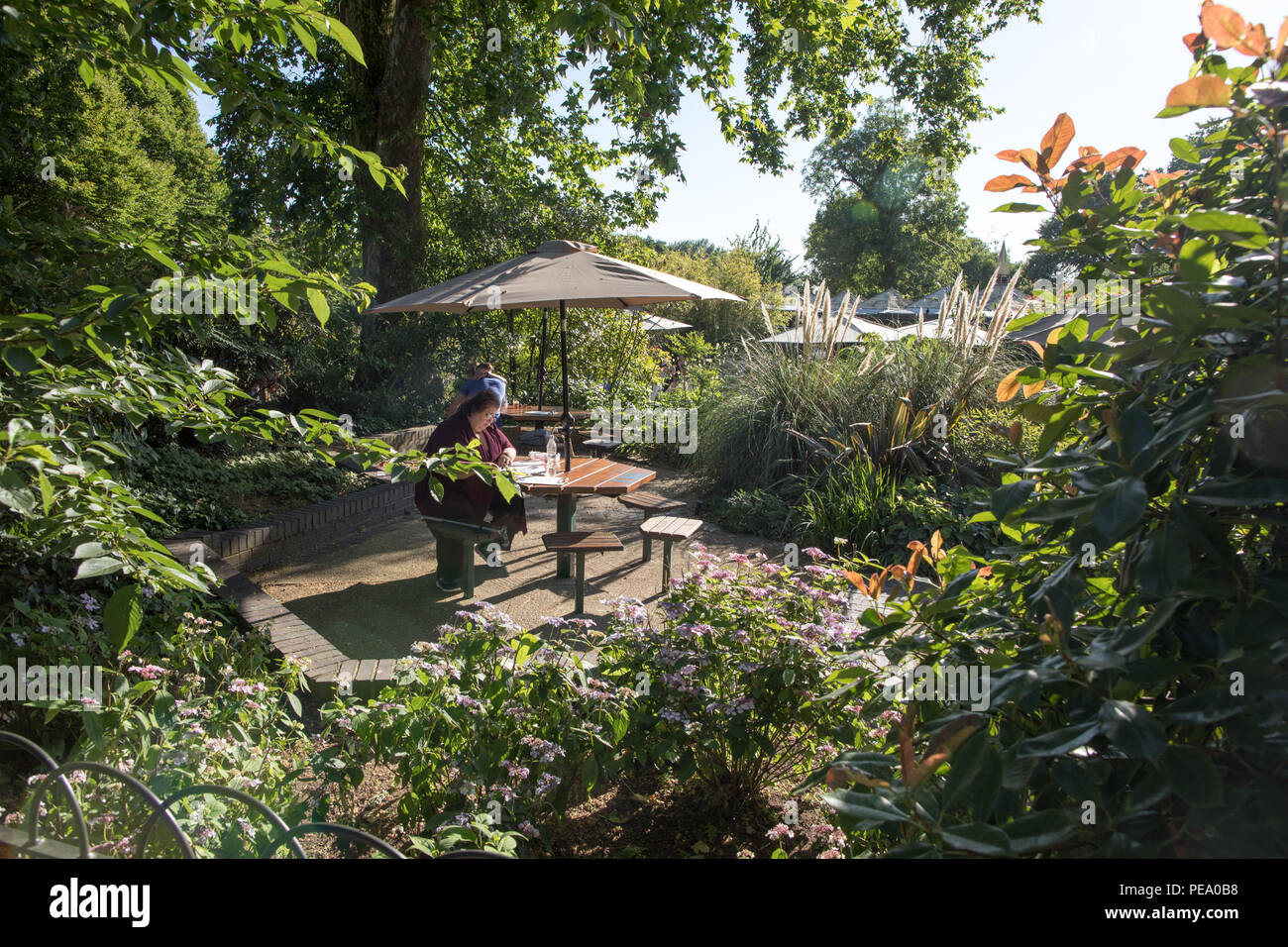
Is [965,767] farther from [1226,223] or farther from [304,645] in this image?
[304,645]

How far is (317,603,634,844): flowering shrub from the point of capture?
94.9 inches

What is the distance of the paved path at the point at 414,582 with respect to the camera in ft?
16.3

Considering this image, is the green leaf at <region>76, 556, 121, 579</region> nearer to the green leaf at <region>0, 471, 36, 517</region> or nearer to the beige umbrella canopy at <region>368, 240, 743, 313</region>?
the green leaf at <region>0, 471, 36, 517</region>

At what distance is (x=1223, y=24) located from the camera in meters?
1.10

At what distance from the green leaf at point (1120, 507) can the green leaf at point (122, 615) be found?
59.3 inches

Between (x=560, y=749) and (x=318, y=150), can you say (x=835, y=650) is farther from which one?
(x=318, y=150)

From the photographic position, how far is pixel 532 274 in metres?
6.89

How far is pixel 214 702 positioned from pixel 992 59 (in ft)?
48.3

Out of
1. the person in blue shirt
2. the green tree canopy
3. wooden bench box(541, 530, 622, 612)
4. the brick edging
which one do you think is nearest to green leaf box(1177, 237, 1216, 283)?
the brick edging

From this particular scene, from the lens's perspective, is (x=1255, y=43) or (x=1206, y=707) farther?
(x=1255, y=43)

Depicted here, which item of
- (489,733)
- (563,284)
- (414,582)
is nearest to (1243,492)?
(489,733)

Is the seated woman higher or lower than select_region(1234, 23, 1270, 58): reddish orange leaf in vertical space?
lower

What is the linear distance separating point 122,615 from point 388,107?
11.2 meters

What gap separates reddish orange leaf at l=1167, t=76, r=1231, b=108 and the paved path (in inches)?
168
